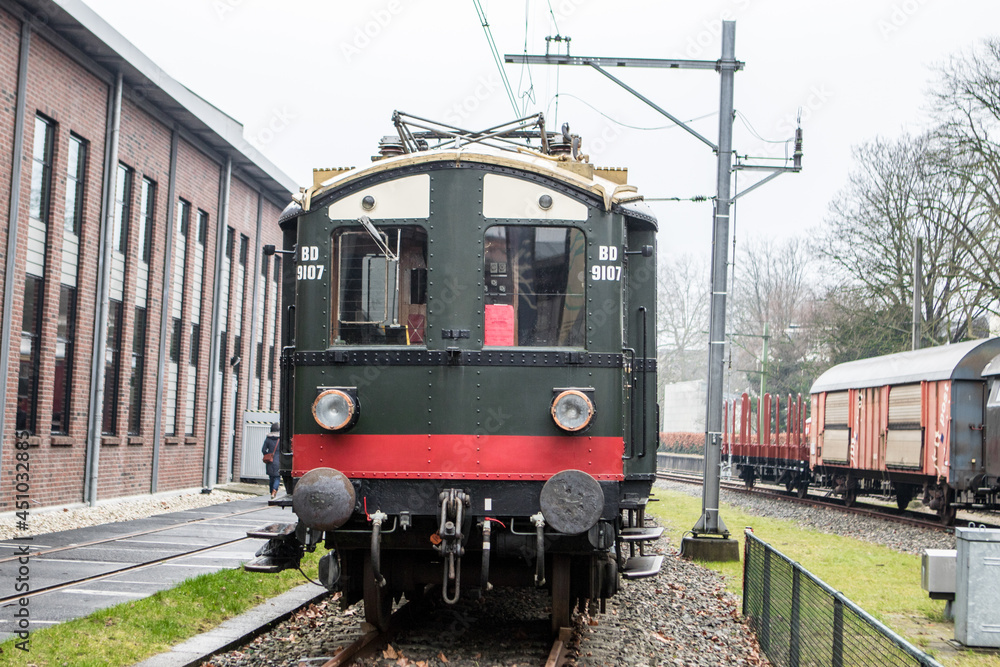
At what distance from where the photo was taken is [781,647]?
26.8ft

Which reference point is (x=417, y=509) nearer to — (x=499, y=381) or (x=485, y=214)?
(x=499, y=381)

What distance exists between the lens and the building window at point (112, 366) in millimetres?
20234

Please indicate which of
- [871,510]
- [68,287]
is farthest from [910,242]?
[68,287]

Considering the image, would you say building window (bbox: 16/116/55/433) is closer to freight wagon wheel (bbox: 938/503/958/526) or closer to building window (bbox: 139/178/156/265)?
building window (bbox: 139/178/156/265)

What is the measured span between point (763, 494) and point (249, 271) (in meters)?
15.4

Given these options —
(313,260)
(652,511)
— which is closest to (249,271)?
(652,511)

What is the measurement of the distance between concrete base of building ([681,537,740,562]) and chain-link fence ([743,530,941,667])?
3.69 meters

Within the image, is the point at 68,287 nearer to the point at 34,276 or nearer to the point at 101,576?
the point at 34,276

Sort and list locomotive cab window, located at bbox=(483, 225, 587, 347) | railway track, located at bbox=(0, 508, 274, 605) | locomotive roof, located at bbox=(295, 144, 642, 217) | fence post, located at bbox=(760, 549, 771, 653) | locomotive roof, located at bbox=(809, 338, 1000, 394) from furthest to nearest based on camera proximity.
Answer: locomotive roof, located at bbox=(809, 338, 1000, 394), railway track, located at bbox=(0, 508, 274, 605), fence post, located at bbox=(760, 549, 771, 653), locomotive roof, located at bbox=(295, 144, 642, 217), locomotive cab window, located at bbox=(483, 225, 587, 347)

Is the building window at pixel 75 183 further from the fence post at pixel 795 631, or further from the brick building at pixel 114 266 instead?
the fence post at pixel 795 631

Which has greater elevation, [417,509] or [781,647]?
[417,509]

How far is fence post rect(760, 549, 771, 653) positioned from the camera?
8766 mm

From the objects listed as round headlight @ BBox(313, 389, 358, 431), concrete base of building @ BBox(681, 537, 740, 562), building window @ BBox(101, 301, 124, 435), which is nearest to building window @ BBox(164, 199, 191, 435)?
building window @ BBox(101, 301, 124, 435)

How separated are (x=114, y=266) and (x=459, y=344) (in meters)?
14.8
